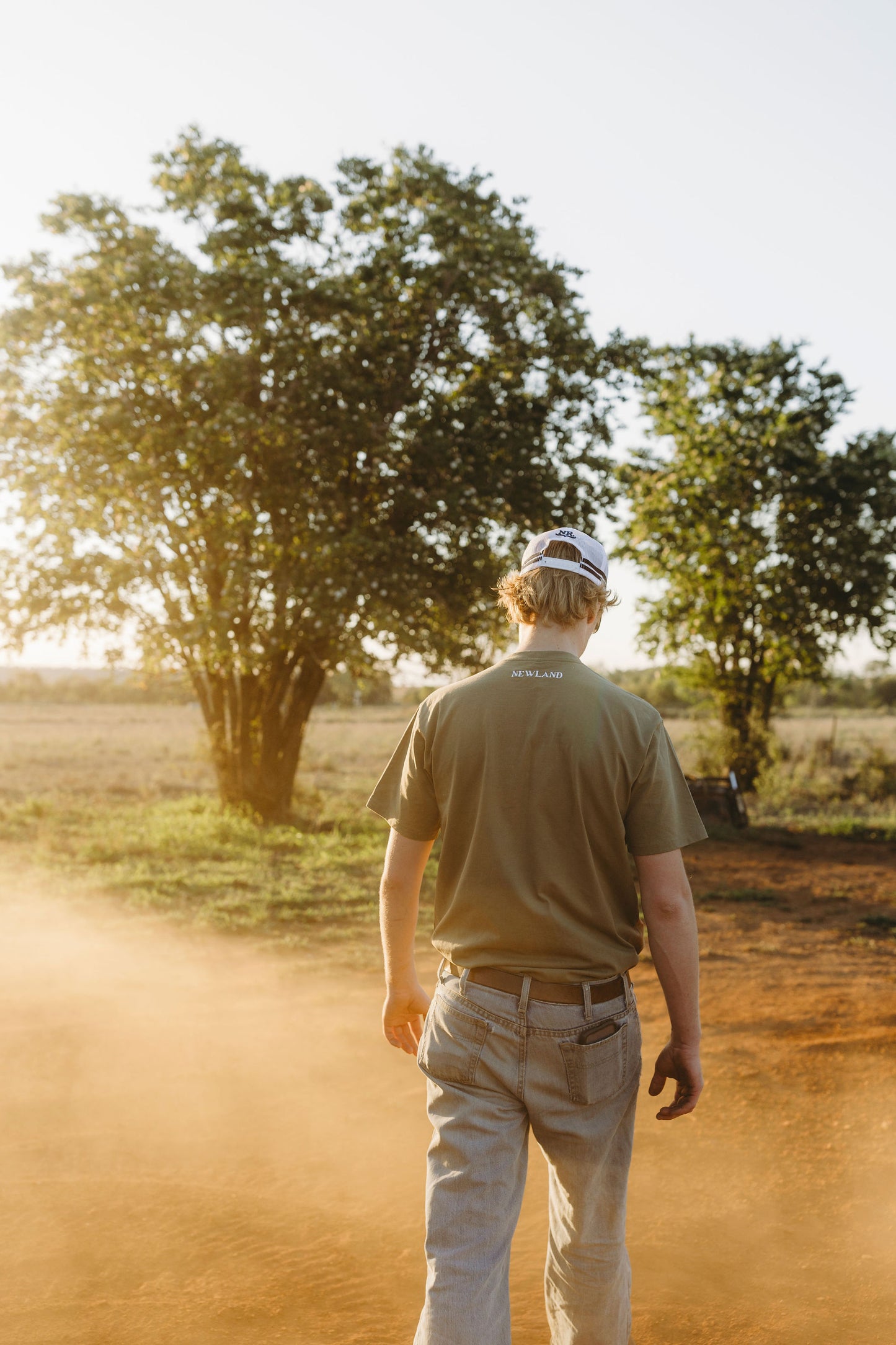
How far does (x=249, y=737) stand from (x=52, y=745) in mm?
21861

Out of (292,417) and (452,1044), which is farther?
(292,417)

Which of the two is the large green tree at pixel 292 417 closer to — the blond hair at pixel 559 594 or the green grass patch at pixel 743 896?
the green grass patch at pixel 743 896

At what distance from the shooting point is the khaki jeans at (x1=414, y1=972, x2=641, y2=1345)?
230 centimetres

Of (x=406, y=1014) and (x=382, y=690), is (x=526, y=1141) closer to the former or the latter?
(x=406, y=1014)

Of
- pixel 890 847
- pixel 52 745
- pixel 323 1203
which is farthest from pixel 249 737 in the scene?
pixel 52 745

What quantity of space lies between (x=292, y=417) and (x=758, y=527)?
1071 centimetres

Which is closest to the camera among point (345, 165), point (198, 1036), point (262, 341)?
point (198, 1036)

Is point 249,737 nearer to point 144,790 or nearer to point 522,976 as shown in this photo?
point 144,790

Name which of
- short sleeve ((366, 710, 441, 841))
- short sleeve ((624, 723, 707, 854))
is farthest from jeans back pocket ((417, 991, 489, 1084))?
short sleeve ((624, 723, 707, 854))

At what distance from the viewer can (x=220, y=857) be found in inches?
488

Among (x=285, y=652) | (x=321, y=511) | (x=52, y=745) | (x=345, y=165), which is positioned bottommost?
(x=52, y=745)

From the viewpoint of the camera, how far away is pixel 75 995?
6.88 metres

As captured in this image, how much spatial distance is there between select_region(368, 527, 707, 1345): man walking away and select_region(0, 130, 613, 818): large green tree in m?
10.3

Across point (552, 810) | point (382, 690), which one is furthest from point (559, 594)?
point (382, 690)
